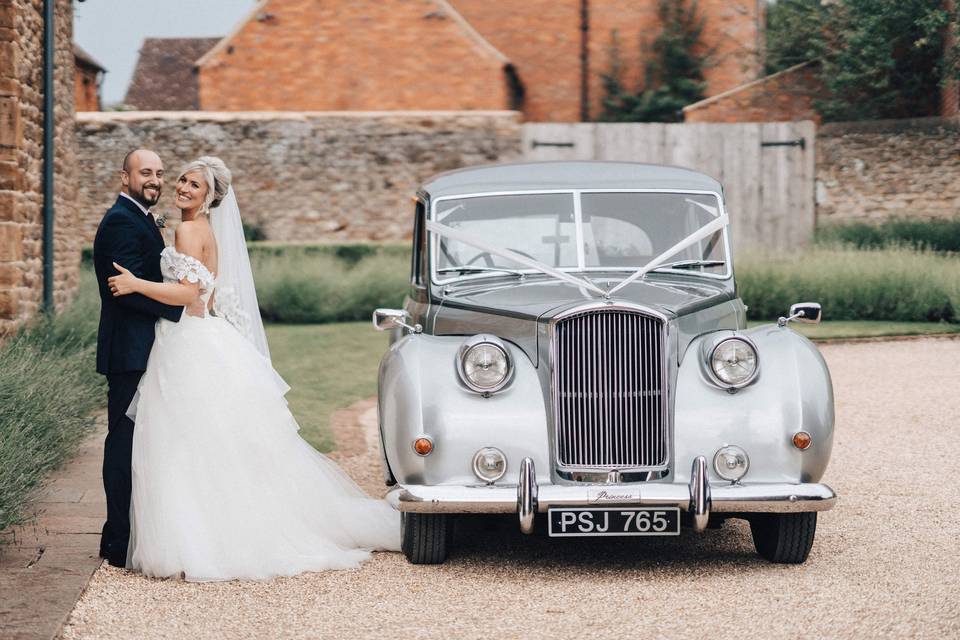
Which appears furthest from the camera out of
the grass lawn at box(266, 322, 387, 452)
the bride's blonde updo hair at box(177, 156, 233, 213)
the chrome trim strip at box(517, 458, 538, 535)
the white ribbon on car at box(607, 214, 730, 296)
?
the grass lawn at box(266, 322, 387, 452)

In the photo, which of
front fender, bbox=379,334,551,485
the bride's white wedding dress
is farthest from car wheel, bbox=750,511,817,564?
the bride's white wedding dress

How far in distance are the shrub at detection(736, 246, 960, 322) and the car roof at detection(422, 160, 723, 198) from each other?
31.2 feet

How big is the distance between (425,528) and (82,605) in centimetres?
152

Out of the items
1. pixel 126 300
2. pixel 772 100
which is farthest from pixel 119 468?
pixel 772 100

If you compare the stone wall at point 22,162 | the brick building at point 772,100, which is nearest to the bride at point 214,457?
the stone wall at point 22,162

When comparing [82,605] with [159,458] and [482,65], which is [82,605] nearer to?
[159,458]

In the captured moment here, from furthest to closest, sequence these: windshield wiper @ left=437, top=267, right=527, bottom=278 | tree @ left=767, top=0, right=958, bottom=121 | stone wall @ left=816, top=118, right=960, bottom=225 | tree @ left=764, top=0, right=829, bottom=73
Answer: tree @ left=764, top=0, right=829, bottom=73, tree @ left=767, top=0, right=958, bottom=121, stone wall @ left=816, top=118, right=960, bottom=225, windshield wiper @ left=437, top=267, right=527, bottom=278

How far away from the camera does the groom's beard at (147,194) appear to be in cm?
560

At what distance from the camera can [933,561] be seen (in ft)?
18.6

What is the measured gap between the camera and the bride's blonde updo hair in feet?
19.0

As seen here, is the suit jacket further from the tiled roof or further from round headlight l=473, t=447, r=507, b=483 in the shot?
the tiled roof

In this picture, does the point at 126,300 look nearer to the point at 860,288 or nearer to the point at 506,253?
the point at 506,253

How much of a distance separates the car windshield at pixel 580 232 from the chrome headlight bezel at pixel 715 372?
3.32ft

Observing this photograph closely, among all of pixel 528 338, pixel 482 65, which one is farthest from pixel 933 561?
pixel 482 65
